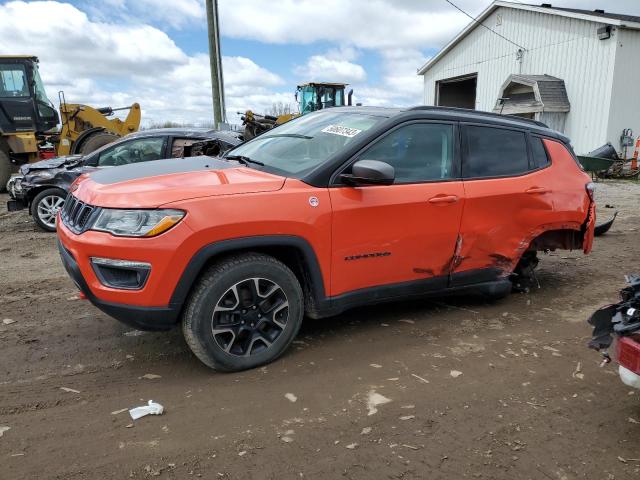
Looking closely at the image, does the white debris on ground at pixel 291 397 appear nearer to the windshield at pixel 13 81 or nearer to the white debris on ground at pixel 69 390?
the white debris on ground at pixel 69 390

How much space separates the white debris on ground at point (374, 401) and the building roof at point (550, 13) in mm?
16737

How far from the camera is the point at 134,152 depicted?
25.2ft

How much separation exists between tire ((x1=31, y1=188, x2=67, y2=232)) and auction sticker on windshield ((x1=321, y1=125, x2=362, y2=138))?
5.81m

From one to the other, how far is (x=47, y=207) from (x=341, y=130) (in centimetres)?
618

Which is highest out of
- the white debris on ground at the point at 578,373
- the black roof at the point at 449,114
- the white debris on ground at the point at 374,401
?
the black roof at the point at 449,114

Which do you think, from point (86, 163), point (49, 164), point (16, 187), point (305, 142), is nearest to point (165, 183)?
point (305, 142)

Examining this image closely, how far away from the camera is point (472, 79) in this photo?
2381 centimetres

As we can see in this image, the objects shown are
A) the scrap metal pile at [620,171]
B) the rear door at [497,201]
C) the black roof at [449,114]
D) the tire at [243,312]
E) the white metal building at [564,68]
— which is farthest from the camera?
the white metal building at [564,68]

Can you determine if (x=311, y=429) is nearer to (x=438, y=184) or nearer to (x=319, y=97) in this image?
(x=438, y=184)

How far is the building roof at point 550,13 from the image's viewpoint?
15.4m

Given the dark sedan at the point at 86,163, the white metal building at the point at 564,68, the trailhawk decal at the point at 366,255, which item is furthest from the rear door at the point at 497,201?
the white metal building at the point at 564,68

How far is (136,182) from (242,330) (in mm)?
1198

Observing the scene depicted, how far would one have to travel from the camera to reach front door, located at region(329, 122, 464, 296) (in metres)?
3.47

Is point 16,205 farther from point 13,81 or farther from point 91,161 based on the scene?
point 13,81
